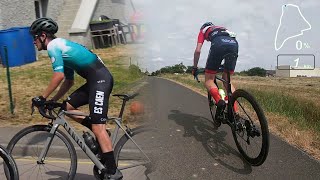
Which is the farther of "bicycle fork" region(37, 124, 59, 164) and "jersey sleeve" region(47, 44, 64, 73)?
"bicycle fork" region(37, 124, 59, 164)

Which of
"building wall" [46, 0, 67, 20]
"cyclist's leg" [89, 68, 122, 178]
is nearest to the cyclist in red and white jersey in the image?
"cyclist's leg" [89, 68, 122, 178]

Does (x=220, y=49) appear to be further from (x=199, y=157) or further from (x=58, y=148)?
(x=58, y=148)

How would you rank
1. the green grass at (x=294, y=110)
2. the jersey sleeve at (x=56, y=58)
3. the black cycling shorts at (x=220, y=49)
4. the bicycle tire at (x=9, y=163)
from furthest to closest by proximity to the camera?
the green grass at (x=294, y=110) < the black cycling shorts at (x=220, y=49) < the bicycle tire at (x=9, y=163) < the jersey sleeve at (x=56, y=58)

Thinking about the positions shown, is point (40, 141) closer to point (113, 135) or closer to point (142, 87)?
point (113, 135)

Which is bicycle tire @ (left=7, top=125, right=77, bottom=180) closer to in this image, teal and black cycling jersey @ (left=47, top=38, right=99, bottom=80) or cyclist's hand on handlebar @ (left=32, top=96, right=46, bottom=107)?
cyclist's hand on handlebar @ (left=32, top=96, right=46, bottom=107)

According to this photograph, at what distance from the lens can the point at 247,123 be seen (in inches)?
174

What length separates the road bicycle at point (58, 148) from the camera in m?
3.76

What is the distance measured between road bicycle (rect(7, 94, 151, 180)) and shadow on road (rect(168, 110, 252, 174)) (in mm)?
925

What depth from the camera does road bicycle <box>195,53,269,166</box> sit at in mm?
4172

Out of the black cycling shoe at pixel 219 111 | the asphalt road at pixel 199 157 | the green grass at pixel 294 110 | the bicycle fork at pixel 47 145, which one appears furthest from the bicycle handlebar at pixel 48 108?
the green grass at pixel 294 110

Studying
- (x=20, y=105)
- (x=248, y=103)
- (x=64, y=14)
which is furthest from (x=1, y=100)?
(x=64, y=14)

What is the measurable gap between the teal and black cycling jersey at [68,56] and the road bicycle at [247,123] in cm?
168

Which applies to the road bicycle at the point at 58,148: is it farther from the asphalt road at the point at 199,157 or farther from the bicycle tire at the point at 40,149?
the asphalt road at the point at 199,157

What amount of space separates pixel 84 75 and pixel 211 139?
2069 mm
